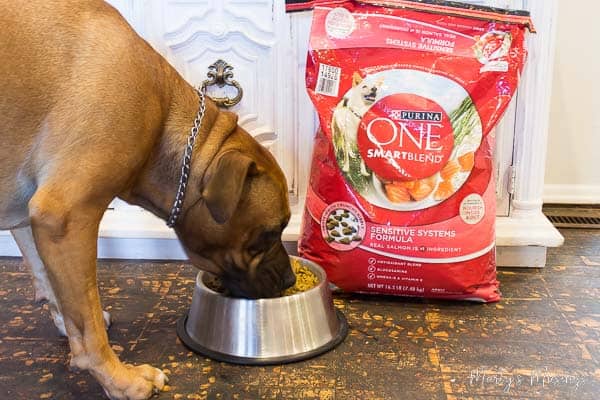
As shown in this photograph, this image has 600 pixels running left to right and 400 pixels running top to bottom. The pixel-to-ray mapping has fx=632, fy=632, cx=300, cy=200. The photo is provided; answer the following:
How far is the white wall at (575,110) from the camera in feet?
7.91

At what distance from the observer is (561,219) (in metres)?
2.37

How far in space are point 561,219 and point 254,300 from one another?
146 centimetres

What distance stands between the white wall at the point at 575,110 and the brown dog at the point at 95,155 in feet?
5.21

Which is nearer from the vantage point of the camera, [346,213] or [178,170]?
[178,170]

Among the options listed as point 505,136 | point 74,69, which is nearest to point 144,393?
point 74,69

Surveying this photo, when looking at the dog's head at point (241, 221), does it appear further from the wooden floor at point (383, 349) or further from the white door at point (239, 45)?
the white door at point (239, 45)

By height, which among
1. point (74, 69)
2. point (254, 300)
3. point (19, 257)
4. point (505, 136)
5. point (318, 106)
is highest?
point (74, 69)

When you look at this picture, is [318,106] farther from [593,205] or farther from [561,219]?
[593,205]

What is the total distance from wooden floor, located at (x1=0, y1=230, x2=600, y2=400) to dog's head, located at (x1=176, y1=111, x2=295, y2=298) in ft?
0.67

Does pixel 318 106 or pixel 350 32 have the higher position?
pixel 350 32

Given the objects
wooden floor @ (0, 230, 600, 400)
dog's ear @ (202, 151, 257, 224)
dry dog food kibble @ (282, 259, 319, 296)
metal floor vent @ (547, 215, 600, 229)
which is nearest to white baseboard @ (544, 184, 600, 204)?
metal floor vent @ (547, 215, 600, 229)

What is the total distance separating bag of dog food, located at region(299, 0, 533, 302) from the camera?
5.32 ft

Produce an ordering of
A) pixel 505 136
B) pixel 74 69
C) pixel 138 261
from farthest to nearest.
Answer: pixel 138 261 → pixel 505 136 → pixel 74 69

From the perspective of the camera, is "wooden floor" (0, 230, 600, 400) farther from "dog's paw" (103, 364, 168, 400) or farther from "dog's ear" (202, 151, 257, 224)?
"dog's ear" (202, 151, 257, 224)
